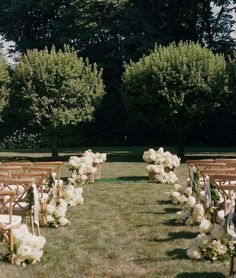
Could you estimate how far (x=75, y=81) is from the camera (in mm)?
25734

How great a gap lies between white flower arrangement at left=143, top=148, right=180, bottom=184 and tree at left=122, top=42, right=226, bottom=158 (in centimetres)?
719

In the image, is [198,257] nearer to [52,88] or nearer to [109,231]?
[109,231]

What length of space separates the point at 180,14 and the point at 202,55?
15.7 m

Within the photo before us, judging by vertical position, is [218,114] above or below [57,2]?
below

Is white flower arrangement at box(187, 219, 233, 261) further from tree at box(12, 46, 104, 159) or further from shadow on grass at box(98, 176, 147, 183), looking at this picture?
tree at box(12, 46, 104, 159)

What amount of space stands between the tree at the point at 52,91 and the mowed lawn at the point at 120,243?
12411 mm

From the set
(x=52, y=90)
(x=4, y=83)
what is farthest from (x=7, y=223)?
(x=4, y=83)

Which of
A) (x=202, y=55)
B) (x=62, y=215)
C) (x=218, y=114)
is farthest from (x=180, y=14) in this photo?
(x=62, y=215)

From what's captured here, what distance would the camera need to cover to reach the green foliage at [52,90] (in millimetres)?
25297

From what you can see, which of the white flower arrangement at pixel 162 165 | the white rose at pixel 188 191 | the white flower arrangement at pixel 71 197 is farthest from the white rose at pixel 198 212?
the white flower arrangement at pixel 162 165

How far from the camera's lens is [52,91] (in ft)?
83.4

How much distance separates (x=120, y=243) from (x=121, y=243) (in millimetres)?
16

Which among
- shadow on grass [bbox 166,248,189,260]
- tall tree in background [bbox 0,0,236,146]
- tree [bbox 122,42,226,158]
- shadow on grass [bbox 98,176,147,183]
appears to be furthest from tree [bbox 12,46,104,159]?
shadow on grass [bbox 166,248,189,260]

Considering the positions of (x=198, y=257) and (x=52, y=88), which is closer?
(x=198, y=257)
